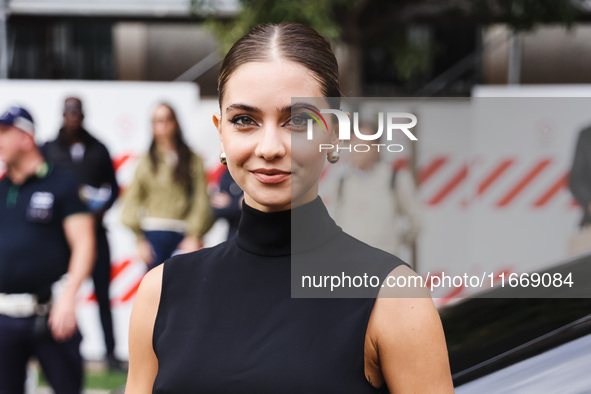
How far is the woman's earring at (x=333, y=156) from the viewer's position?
1.20m

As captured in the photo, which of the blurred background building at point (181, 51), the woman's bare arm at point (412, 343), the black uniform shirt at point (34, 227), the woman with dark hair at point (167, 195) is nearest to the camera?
the woman's bare arm at point (412, 343)

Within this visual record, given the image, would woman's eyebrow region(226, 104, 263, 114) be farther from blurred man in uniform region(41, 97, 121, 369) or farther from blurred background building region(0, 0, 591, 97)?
blurred background building region(0, 0, 591, 97)

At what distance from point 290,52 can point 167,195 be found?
3.87m

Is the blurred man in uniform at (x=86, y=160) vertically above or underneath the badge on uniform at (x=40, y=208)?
above

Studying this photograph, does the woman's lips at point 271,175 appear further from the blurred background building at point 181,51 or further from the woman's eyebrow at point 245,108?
the blurred background building at point 181,51

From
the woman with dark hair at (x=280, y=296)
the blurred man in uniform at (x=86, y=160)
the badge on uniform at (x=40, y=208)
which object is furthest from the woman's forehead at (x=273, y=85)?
the blurred man in uniform at (x=86, y=160)

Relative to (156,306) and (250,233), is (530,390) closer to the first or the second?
(250,233)

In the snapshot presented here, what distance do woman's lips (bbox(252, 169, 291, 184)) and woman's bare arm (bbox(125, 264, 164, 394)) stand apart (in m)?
0.29

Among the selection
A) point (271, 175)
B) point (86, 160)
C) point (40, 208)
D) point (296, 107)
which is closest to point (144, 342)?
point (271, 175)

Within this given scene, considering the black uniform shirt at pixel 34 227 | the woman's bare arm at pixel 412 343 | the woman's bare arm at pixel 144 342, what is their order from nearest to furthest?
the woman's bare arm at pixel 412 343, the woman's bare arm at pixel 144 342, the black uniform shirt at pixel 34 227

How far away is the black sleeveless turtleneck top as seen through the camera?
3.80 ft

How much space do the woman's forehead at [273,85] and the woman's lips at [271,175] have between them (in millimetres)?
98

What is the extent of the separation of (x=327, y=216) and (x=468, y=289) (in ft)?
1.11

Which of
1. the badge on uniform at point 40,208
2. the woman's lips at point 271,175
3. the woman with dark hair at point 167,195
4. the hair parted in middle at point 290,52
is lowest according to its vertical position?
the woman's lips at point 271,175
